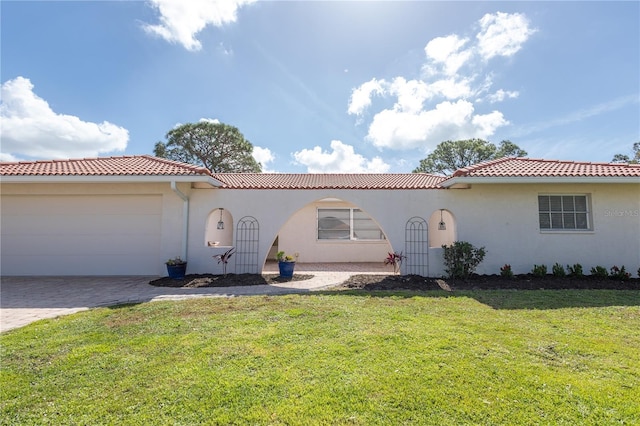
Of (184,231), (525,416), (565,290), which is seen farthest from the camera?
(184,231)

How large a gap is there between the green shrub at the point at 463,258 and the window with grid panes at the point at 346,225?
6034 mm

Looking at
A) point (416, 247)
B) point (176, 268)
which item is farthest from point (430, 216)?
point (176, 268)

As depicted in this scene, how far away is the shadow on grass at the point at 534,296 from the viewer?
21.0ft

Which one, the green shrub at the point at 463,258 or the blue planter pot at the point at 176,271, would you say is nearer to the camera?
the green shrub at the point at 463,258

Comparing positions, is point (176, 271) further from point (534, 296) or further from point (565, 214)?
point (565, 214)

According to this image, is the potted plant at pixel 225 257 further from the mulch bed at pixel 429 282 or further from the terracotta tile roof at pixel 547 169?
the terracotta tile roof at pixel 547 169

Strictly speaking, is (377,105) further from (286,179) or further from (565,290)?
(565,290)

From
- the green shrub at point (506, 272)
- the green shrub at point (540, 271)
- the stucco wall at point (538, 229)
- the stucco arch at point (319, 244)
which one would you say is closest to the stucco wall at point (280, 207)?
the stucco wall at point (538, 229)

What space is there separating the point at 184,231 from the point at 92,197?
12.9 ft

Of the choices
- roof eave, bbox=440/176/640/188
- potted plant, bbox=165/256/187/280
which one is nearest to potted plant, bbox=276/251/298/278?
potted plant, bbox=165/256/187/280

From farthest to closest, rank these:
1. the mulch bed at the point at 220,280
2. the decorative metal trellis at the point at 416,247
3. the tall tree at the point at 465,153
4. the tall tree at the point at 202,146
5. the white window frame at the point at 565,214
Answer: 1. the tall tree at the point at 465,153
2. the tall tree at the point at 202,146
3. the white window frame at the point at 565,214
4. the decorative metal trellis at the point at 416,247
5. the mulch bed at the point at 220,280

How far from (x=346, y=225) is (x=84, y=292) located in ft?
36.4

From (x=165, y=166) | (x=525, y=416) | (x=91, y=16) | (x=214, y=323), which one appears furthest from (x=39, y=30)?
(x=525, y=416)

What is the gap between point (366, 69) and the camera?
12.0 m
